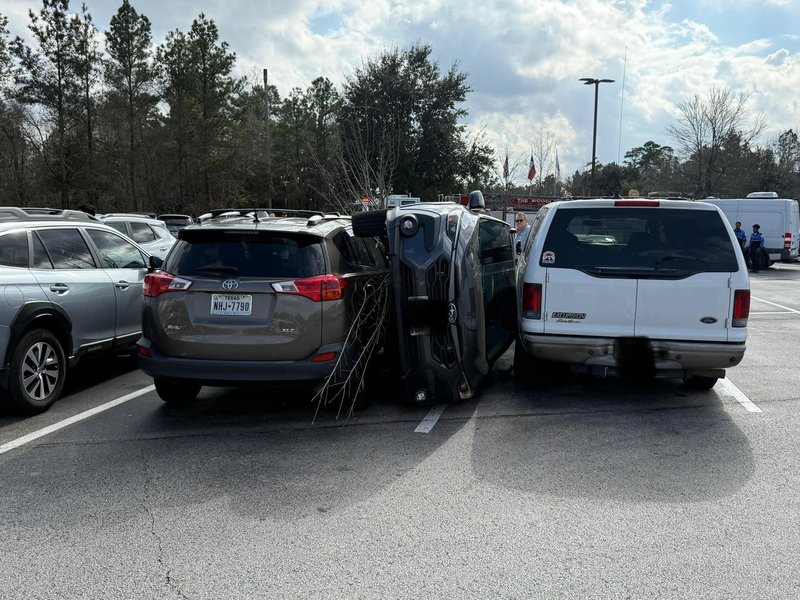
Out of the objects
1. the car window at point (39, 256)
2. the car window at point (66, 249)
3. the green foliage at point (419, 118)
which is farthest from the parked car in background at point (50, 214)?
the green foliage at point (419, 118)

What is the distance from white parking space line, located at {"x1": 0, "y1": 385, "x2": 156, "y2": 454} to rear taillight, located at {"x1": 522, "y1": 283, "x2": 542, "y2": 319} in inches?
153

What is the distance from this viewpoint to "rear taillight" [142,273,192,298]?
203 inches

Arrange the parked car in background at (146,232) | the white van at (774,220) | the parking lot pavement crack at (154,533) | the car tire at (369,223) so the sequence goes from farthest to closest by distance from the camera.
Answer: the white van at (774,220) < the parked car in background at (146,232) < the car tire at (369,223) < the parking lot pavement crack at (154,533)

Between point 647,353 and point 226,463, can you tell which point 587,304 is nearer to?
point 647,353

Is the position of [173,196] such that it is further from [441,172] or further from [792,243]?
[792,243]

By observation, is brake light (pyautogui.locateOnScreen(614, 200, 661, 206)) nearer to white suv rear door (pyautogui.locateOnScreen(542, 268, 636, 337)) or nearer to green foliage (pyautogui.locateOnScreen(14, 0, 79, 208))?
white suv rear door (pyautogui.locateOnScreen(542, 268, 636, 337))

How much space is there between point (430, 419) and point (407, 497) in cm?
161

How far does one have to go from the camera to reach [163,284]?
17.2 feet

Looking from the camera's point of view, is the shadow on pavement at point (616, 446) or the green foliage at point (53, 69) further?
the green foliage at point (53, 69)

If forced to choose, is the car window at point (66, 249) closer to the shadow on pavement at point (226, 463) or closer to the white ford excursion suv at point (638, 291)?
the shadow on pavement at point (226, 463)

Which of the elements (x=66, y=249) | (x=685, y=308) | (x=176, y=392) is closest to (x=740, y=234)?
(x=685, y=308)

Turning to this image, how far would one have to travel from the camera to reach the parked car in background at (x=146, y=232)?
14.4 meters

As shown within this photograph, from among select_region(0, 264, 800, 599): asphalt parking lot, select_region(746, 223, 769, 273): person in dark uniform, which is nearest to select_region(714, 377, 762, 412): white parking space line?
select_region(0, 264, 800, 599): asphalt parking lot

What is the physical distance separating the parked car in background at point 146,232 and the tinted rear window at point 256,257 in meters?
9.58
